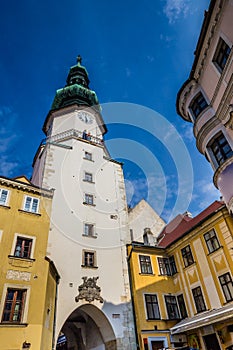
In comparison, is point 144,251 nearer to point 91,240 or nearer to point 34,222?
point 91,240

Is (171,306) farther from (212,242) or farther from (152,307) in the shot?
(212,242)

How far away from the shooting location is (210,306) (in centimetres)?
1677

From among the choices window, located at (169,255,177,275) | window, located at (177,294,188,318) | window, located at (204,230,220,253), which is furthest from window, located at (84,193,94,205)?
window, located at (177,294,188,318)

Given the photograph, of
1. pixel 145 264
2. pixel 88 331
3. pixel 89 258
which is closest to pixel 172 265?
pixel 145 264

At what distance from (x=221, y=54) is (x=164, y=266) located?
54.2 ft

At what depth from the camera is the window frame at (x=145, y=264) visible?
20.6 metres

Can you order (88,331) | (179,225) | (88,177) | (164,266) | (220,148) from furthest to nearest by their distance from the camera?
(179,225) < (88,177) < (164,266) < (88,331) < (220,148)

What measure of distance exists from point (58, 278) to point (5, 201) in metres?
6.45

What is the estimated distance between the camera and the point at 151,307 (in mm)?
19016

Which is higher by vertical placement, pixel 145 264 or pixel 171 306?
pixel 145 264

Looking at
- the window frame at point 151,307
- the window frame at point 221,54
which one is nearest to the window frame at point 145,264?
the window frame at point 151,307

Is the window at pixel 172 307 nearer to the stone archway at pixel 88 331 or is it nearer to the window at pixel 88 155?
the stone archway at pixel 88 331

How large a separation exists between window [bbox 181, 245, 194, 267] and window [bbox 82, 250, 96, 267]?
726cm

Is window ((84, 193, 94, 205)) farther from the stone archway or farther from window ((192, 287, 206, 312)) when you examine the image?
window ((192, 287, 206, 312))
